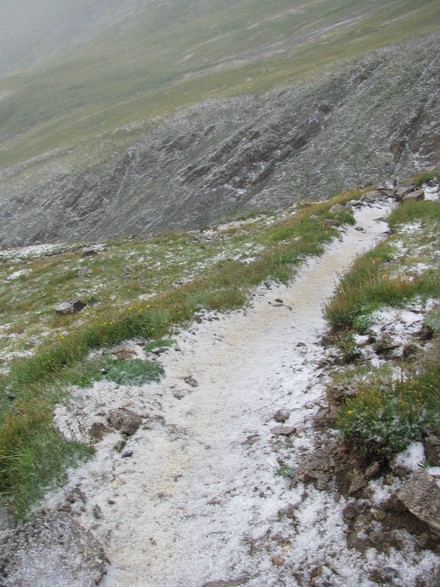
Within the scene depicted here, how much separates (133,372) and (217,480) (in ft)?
12.1

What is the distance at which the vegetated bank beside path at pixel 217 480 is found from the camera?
5.93m

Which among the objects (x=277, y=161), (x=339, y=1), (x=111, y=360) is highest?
(x=339, y=1)

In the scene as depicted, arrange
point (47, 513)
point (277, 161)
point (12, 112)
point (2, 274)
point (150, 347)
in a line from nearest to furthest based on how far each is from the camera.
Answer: point (47, 513) → point (150, 347) → point (2, 274) → point (277, 161) → point (12, 112)

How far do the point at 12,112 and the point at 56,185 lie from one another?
95.8 meters

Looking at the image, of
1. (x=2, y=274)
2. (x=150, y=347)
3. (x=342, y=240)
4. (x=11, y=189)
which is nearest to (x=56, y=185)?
(x=11, y=189)

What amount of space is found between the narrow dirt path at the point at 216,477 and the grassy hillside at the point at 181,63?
2277 inches

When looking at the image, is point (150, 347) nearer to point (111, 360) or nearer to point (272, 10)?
point (111, 360)

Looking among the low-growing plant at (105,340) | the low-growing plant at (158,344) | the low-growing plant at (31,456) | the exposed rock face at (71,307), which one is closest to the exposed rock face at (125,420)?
the low-growing plant at (31,456)

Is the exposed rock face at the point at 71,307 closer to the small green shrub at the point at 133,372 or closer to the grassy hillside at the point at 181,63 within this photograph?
the small green shrub at the point at 133,372

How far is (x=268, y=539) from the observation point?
6242 mm

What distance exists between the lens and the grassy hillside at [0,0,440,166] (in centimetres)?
6888

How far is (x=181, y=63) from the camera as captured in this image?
128 meters

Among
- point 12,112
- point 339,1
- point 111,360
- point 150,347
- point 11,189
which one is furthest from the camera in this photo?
point 12,112

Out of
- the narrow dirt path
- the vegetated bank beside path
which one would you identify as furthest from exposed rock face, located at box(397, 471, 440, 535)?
the narrow dirt path
